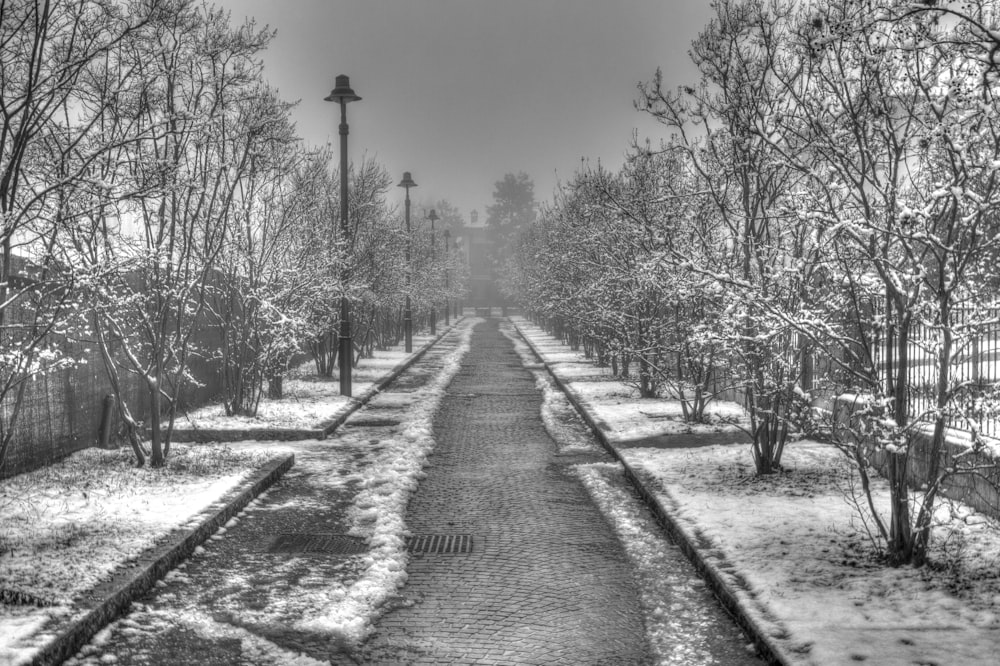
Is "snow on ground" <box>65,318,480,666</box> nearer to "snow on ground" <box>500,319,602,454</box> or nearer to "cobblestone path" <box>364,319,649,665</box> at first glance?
"cobblestone path" <box>364,319,649,665</box>

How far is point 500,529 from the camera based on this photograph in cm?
844

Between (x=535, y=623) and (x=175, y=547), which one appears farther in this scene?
(x=175, y=547)

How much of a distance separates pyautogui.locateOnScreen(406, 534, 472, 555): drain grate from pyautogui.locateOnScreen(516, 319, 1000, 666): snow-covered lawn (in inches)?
70.7

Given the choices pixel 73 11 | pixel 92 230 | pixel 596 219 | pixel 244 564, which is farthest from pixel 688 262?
pixel 596 219

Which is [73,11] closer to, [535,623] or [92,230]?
Result: [92,230]

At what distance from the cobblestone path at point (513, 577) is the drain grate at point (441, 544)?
10cm

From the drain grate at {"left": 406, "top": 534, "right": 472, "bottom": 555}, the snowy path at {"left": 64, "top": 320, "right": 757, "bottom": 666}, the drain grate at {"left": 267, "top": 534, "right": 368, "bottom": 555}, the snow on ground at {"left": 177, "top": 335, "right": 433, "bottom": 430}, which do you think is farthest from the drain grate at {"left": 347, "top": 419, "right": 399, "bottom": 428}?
the drain grate at {"left": 406, "top": 534, "right": 472, "bottom": 555}

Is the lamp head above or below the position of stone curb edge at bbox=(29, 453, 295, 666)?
above

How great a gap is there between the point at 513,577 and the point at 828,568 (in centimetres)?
218

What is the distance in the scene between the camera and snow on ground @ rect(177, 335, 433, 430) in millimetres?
14500

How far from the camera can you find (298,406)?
1706 cm

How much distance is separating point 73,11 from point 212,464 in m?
5.18

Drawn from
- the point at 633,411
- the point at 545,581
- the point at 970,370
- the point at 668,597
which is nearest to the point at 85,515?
the point at 545,581

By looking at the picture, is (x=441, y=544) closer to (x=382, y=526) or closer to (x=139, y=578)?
(x=382, y=526)
